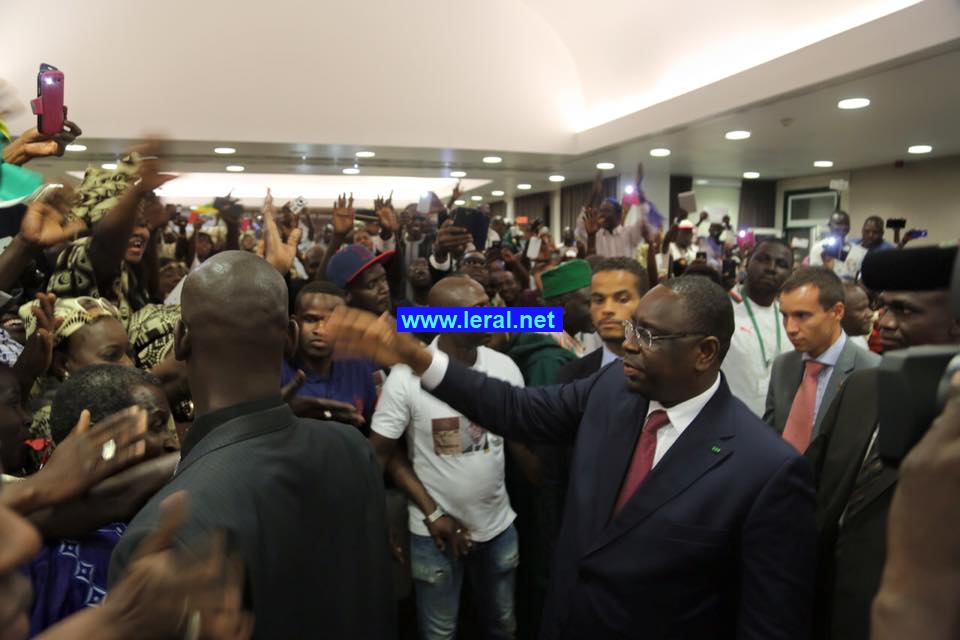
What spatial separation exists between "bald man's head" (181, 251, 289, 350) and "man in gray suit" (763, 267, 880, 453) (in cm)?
225

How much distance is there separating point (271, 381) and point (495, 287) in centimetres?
349

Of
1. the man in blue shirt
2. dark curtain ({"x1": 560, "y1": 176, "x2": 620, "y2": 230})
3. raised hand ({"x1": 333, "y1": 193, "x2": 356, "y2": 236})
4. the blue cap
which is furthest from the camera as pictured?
dark curtain ({"x1": 560, "y1": 176, "x2": 620, "y2": 230})

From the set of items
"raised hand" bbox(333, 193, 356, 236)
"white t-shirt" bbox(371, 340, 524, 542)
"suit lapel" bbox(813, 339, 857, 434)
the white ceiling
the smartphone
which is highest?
the white ceiling

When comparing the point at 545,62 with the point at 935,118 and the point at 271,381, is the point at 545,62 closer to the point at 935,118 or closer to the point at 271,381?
the point at 935,118

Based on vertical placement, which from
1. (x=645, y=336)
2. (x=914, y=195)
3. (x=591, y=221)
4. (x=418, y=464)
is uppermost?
(x=914, y=195)

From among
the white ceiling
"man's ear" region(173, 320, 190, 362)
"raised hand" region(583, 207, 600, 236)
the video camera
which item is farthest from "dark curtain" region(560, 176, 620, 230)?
the video camera

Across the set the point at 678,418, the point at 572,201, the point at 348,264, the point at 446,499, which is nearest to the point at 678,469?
the point at 678,418

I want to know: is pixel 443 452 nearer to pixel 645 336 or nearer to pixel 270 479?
pixel 645 336

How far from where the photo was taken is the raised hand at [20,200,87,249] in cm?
231

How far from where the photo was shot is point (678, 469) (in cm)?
A: 165

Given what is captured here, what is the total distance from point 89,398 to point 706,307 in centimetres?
156

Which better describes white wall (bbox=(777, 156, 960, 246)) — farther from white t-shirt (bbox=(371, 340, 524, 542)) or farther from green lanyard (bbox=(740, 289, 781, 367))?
white t-shirt (bbox=(371, 340, 524, 542))

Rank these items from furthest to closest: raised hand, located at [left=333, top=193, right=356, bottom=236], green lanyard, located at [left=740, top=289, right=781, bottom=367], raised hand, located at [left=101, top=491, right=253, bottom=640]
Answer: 1. raised hand, located at [left=333, top=193, right=356, bottom=236]
2. green lanyard, located at [left=740, top=289, right=781, bottom=367]
3. raised hand, located at [left=101, top=491, right=253, bottom=640]

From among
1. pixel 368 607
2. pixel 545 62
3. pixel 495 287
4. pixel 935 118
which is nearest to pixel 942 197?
pixel 935 118
